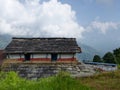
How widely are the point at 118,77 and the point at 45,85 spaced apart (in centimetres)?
549

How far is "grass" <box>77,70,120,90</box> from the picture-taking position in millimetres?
15356

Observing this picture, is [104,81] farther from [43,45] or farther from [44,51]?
[43,45]

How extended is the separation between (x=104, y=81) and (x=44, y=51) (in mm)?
16931

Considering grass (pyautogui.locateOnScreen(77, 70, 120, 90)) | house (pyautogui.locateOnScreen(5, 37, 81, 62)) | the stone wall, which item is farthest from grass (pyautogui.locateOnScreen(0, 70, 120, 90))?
house (pyautogui.locateOnScreen(5, 37, 81, 62))

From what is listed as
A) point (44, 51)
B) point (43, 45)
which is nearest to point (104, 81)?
point (44, 51)

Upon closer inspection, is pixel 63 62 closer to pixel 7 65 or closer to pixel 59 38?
pixel 59 38

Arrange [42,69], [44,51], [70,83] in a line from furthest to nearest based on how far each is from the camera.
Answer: [44,51] < [42,69] < [70,83]

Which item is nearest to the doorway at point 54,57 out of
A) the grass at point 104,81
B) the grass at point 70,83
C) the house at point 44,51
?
the house at point 44,51

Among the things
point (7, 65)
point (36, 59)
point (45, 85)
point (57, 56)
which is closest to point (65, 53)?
point (57, 56)

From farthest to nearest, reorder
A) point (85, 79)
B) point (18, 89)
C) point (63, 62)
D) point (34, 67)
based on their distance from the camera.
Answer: point (63, 62) → point (34, 67) → point (85, 79) → point (18, 89)

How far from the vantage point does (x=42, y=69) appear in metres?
29.3

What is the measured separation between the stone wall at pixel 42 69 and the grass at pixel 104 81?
8747 mm

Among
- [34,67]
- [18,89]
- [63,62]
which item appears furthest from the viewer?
[63,62]

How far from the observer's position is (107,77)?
Answer: 18203 mm
